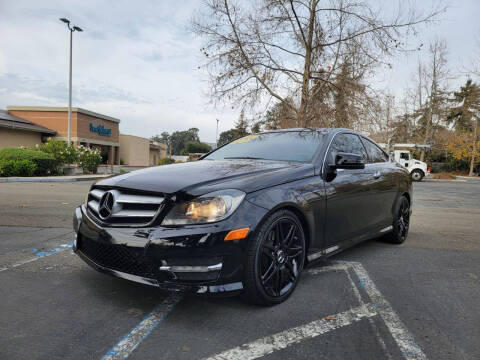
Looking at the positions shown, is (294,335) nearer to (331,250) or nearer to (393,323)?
(393,323)

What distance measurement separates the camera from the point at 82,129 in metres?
34.1

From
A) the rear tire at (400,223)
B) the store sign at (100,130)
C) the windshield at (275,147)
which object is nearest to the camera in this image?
the windshield at (275,147)

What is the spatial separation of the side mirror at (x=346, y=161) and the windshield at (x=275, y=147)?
9.5 inches

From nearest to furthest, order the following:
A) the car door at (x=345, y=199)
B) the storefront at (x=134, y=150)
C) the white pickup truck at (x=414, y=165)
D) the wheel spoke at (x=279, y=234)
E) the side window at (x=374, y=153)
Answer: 1. the wheel spoke at (x=279, y=234)
2. the car door at (x=345, y=199)
3. the side window at (x=374, y=153)
4. the white pickup truck at (x=414, y=165)
5. the storefront at (x=134, y=150)

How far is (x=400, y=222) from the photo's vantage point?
195 inches

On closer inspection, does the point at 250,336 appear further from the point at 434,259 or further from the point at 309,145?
the point at 434,259

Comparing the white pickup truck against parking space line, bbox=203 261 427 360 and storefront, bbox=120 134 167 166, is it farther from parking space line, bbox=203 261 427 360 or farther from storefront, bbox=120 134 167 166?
storefront, bbox=120 134 167 166

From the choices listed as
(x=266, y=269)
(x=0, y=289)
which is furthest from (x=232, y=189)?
(x=0, y=289)

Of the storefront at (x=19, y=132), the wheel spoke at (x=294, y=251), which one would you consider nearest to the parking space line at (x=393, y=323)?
the wheel spoke at (x=294, y=251)

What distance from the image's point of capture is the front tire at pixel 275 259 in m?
2.50

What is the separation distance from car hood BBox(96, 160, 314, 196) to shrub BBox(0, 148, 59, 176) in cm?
1608

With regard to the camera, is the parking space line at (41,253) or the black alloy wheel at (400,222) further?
the black alloy wheel at (400,222)

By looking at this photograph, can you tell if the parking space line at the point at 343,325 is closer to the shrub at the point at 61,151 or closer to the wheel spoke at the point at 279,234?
the wheel spoke at the point at 279,234

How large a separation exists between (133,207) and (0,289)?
1463 mm
